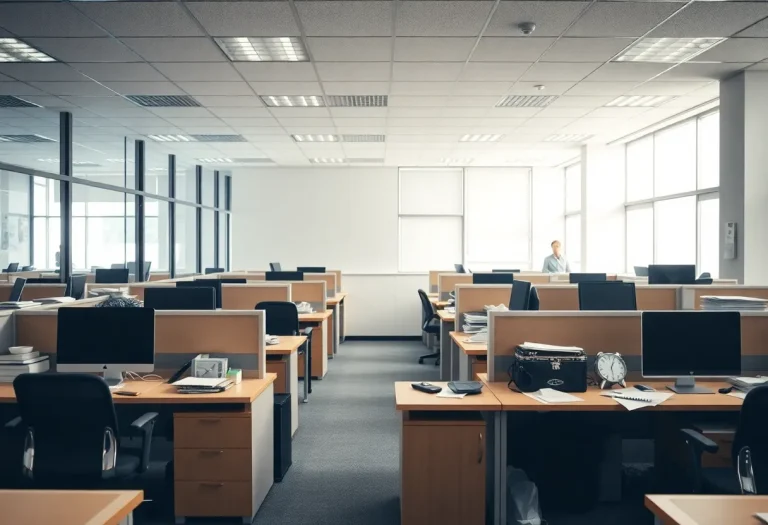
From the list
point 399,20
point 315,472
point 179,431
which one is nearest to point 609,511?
point 315,472

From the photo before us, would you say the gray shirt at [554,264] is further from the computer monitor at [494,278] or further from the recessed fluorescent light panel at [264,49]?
the recessed fluorescent light panel at [264,49]

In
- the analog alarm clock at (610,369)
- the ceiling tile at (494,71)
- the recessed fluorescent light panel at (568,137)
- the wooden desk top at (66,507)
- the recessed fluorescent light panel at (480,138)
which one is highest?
the recessed fluorescent light panel at (568,137)

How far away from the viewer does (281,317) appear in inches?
190

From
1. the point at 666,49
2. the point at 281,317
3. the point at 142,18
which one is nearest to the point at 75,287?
the point at 281,317

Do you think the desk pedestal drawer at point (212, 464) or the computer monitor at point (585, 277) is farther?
the computer monitor at point (585, 277)

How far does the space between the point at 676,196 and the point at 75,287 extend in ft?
22.1

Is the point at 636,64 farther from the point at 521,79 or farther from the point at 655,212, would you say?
the point at 655,212

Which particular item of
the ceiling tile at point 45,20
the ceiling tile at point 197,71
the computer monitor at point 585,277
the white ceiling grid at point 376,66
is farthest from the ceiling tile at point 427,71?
the computer monitor at point 585,277

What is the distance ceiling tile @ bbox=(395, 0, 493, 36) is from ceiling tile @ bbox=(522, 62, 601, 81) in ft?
3.20

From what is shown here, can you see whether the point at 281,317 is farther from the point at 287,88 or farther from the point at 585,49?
the point at 585,49

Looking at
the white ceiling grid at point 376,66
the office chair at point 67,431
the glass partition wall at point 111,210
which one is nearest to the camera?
the office chair at point 67,431

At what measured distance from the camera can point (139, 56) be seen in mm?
4395

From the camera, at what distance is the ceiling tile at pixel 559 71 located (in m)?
4.66

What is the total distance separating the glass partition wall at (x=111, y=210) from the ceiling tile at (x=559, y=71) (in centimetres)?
455
